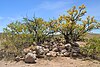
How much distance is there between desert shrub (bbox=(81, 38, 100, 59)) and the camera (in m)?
11.5

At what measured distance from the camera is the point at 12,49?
12227 millimetres

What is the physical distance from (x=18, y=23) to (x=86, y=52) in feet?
13.9

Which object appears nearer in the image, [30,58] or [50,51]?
[30,58]

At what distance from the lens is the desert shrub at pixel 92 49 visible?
1154 cm

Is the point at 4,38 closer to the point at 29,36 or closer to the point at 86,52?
the point at 29,36

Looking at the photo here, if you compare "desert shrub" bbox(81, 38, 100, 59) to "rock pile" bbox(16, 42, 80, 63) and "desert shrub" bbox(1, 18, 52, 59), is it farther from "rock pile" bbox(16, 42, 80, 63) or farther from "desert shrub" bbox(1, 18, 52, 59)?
"desert shrub" bbox(1, 18, 52, 59)

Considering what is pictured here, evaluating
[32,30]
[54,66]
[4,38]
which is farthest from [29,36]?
[54,66]

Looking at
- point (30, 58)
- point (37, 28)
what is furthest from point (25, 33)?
point (30, 58)

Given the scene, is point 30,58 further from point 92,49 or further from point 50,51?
point 92,49

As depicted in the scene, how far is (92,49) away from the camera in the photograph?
11.6 metres

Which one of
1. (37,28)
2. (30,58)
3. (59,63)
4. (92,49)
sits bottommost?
(59,63)

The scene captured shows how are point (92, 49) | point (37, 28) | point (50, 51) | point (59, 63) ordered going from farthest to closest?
point (37, 28), point (50, 51), point (92, 49), point (59, 63)

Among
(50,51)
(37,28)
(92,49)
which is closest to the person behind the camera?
(92,49)

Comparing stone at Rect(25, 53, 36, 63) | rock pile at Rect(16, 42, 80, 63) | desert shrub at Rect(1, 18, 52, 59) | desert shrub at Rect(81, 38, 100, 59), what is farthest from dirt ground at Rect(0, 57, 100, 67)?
desert shrub at Rect(1, 18, 52, 59)
